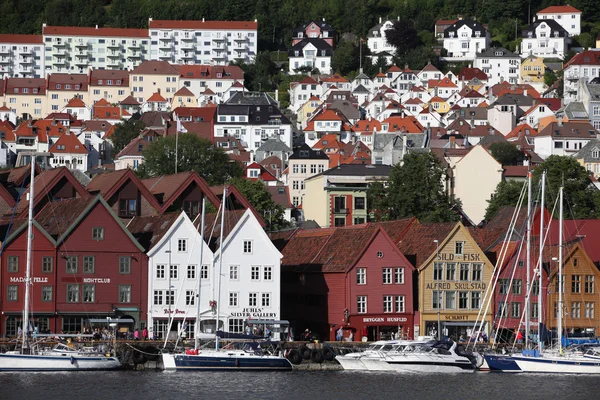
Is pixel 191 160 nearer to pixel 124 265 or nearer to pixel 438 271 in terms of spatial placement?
pixel 438 271

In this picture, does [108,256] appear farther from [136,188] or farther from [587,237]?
[587,237]

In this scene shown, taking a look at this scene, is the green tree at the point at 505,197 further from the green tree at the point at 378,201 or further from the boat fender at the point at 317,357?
the boat fender at the point at 317,357

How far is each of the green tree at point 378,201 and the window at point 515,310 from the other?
31004mm

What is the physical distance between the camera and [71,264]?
81.5m

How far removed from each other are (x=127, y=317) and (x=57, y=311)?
384cm

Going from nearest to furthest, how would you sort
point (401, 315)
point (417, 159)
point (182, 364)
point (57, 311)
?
point (182, 364)
point (57, 311)
point (401, 315)
point (417, 159)

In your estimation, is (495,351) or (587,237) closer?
(495,351)

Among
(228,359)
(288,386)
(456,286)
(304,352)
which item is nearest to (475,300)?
(456,286)

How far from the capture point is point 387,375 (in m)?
75.9

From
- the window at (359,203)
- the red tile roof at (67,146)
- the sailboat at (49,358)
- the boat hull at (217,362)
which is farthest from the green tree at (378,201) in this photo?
the red tile roof at (67,146)

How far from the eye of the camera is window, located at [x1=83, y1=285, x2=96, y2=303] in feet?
267

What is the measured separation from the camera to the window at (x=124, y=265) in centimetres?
8225

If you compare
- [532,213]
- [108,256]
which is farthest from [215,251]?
[532,213]

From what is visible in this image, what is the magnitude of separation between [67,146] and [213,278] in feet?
361
